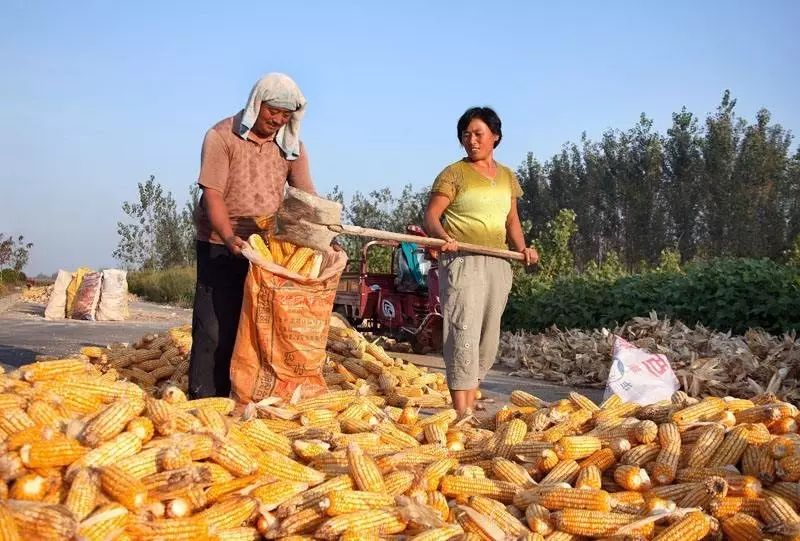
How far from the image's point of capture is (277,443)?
11.2 ft

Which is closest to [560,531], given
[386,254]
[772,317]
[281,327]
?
[281,327]

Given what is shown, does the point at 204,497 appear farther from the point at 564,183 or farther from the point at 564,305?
the point at 564,183

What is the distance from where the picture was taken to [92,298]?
1711 cm

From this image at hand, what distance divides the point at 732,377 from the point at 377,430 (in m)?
5.74

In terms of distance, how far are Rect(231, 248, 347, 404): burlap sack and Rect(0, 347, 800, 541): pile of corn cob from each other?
2.16ft

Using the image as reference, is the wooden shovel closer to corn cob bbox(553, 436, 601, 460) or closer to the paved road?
corn cob bbox(553, 436, 601, 460)

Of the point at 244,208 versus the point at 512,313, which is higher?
the point at 244,208

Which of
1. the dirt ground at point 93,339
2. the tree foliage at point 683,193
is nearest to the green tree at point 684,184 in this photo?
the tree foliage at point 683,193

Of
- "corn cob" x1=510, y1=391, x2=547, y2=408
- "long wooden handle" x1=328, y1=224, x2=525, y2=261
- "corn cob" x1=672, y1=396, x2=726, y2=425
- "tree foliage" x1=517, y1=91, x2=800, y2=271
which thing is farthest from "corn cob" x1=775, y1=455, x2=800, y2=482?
"tree foliage" x1=517, y1=91, x2=800, y2=271

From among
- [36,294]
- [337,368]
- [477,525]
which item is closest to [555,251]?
[337,368]

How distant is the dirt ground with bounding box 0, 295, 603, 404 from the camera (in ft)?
29.2

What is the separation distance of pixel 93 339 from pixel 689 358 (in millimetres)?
8856

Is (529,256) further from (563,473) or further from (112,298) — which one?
(112,298)

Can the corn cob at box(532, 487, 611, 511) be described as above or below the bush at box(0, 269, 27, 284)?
above
